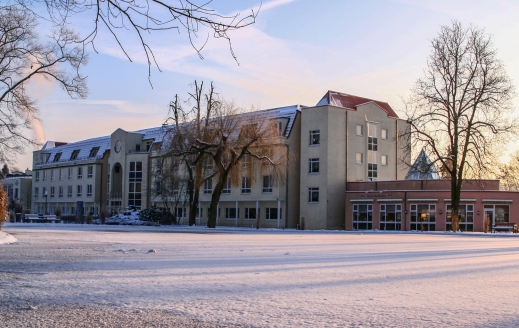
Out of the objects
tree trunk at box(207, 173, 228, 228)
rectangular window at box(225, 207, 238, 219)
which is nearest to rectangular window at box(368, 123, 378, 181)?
rectangular window at box(225, 207, 238, 219)

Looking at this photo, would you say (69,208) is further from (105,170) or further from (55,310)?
(55,310)

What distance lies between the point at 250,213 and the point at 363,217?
13.9 meters

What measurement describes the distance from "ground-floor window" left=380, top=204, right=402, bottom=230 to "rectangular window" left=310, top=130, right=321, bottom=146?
335 inches

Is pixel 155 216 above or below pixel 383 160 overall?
below

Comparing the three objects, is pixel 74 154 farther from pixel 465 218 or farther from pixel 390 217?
pixel 465 218

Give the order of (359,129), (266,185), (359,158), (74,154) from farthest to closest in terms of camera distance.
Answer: (74,154), (266,185), (359,129), (359,158)

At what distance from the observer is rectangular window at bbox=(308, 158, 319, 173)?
182ft

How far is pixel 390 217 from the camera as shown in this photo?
5206 cm

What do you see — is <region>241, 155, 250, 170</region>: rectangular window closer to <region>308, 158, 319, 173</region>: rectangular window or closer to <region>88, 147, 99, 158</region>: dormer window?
<region>308, 158, 319, 173</region>: rectangular window

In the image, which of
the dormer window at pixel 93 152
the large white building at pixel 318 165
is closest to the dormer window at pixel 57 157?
the dormer window at pixel 93 152

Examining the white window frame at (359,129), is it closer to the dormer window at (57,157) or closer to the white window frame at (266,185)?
the white window frame at (266,185)

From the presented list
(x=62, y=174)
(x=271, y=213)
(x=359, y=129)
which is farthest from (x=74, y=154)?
(x=359, y=129)

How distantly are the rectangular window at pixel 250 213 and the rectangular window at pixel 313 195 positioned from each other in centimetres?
848

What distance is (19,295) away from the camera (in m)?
8.72
